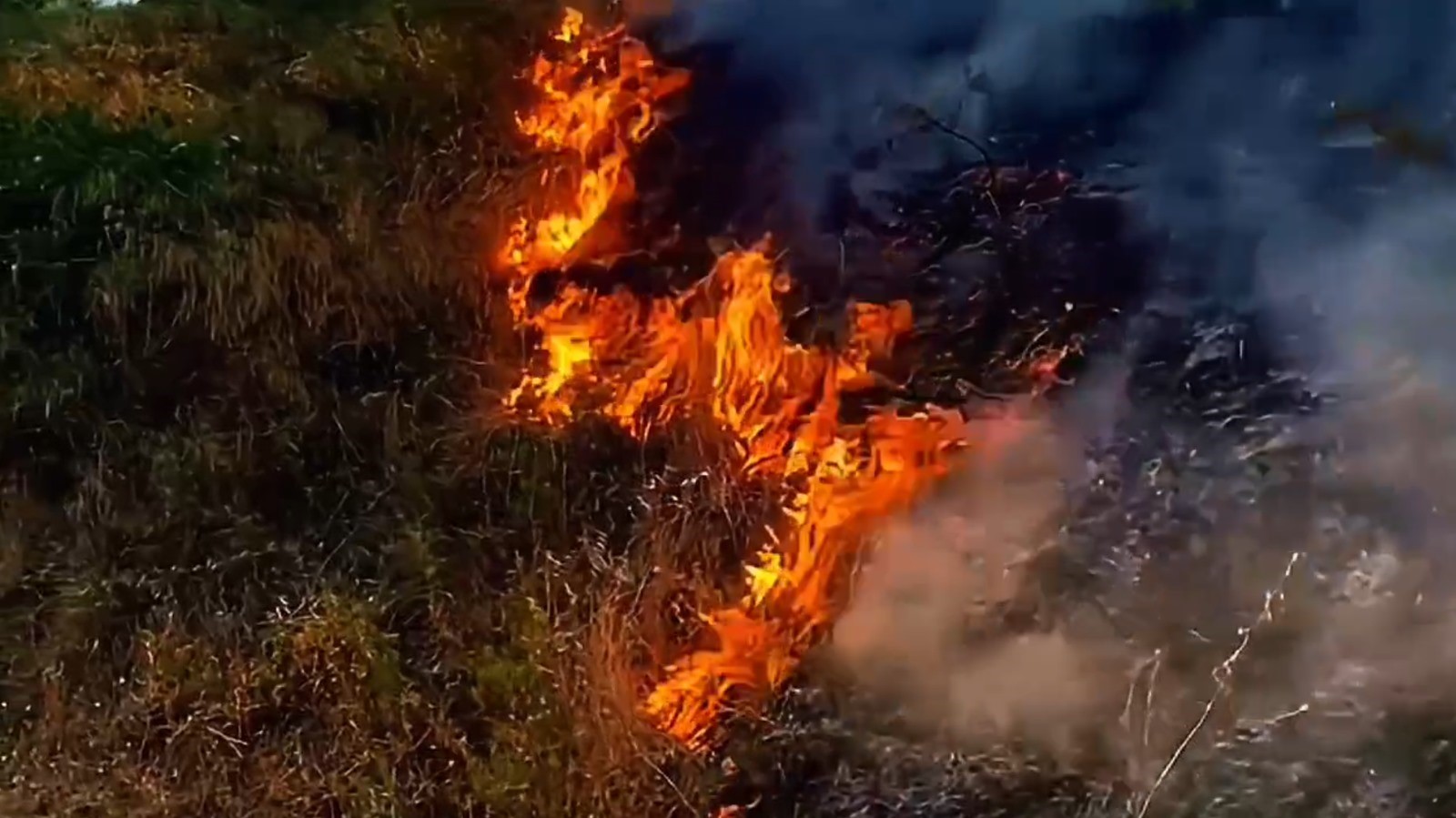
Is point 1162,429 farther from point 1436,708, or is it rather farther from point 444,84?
point 444,84

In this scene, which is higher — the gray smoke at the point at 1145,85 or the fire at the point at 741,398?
the gray smoke at the point at 1145,85

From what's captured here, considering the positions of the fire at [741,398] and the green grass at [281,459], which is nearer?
the green grass at [281,459]

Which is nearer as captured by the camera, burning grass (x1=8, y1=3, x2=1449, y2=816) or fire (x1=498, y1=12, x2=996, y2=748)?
burning grass (x1=8, y1=3, x2=1449, y2=816)

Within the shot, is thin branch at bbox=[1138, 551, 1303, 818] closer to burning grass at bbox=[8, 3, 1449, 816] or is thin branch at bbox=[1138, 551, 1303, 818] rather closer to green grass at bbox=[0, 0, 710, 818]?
burning grass at bbox=[8, 3, 1449, 816]

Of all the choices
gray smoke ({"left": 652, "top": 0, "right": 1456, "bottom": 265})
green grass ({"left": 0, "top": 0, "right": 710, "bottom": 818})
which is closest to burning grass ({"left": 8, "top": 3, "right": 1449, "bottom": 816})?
green grass ({"left": 0, "top": 0, "right": 710, "bottom": 818})

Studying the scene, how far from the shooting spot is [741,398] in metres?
3.70

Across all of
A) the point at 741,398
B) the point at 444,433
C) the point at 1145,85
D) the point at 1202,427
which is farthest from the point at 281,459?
the point at 1145,85

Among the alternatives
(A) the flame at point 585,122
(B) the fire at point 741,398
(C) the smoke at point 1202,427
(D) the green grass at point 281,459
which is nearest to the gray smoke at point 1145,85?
(C) the smoke at point 1202,427

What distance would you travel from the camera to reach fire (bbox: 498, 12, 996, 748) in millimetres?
3602

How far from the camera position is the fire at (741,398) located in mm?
3602

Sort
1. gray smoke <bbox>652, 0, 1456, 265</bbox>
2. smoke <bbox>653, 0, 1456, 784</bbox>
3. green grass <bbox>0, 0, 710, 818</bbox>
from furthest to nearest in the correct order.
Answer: gray smoke <bbox>652, 0, 1456, 265</bbox>
smoke <bbox>653, 0, 1456, 784</bbox>
green grass <bbox>0, 0, 710, 818</bbox>

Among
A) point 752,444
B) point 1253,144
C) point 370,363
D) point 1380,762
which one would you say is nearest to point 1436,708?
point 1380,762

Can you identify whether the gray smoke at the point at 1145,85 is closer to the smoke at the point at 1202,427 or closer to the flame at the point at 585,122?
the smoke at the point at 1202,427

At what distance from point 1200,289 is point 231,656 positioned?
7.47 ft
